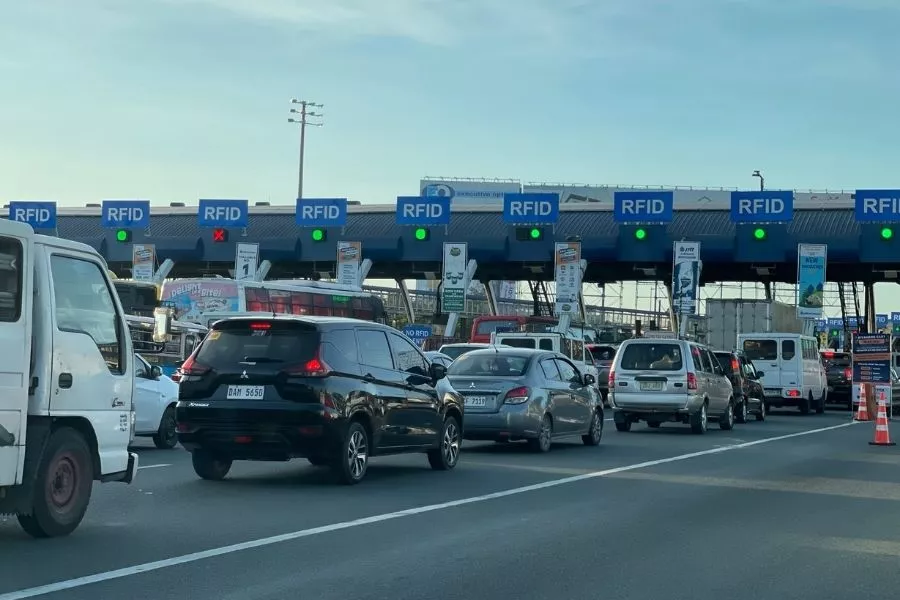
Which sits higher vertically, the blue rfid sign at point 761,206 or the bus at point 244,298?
the blue rfid sign at point 761,206

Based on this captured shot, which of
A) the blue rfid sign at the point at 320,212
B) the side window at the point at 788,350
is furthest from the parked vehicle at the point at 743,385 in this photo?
the blue rfid sign at the point at 320,212

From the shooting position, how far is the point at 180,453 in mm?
18688

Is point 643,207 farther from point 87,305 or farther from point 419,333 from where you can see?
point 87,305

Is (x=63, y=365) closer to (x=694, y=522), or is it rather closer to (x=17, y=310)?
(x=17, y=310)

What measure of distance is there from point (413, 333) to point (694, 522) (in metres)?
32.8

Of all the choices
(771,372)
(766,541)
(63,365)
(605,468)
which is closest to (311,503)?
(63,365)

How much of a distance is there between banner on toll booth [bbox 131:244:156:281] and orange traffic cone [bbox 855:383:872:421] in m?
25.3

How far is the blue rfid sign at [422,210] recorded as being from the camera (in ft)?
151

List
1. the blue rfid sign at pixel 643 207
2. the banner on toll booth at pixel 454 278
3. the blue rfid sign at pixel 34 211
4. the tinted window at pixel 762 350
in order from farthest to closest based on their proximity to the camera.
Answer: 1. the blue rfid sign at pixel 34 211
2. the banner on toll booth at pixel 454 278
3. the blue rfid sign at pixel 643 207
4. the tinted window at pixel 762 350

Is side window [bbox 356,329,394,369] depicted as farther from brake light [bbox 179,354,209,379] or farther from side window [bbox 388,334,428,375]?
brake light [bbox 179,354,209,379]

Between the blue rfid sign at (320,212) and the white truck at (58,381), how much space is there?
1437 inches

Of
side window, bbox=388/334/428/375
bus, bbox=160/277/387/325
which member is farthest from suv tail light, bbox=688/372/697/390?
bus, bbox=160/277/387/325

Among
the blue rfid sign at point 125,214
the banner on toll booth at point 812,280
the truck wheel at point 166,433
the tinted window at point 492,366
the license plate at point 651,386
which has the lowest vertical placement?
the truck wheel at point 166,433

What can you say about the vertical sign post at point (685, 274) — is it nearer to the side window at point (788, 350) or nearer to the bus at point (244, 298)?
the side window at point (788, 350)
